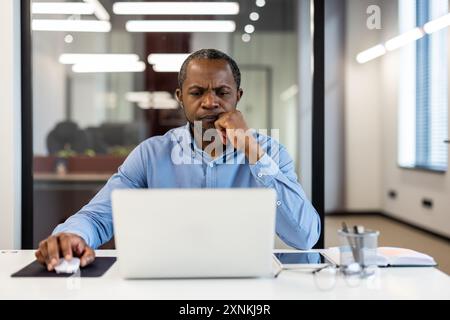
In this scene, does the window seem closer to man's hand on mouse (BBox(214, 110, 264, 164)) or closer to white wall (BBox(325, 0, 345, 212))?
white wall (BBox(325, 0, 345, 212))

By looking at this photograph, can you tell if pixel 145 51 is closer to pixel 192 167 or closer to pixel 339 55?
pixel 192 167

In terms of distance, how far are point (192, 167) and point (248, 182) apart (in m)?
0.23

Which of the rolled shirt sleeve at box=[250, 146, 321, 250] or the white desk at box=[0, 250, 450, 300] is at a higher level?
the rolled shirt sleeve at box=[250, 146, 321, 250]

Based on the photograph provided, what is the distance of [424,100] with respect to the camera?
539 cm

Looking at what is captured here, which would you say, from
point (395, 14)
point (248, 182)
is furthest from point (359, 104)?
point (248, 182)

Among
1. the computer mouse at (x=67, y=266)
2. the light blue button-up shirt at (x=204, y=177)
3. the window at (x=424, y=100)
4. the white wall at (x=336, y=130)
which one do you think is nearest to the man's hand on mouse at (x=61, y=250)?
the computer mouse at (x=67, y=266)

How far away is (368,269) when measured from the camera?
55.2 inches

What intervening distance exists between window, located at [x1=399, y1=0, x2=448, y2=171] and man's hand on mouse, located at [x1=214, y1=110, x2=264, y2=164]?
8.73 ft

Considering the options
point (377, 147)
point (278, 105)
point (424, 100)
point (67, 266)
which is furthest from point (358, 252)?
point (377, 147)

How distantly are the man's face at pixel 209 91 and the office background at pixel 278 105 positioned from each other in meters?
1.07

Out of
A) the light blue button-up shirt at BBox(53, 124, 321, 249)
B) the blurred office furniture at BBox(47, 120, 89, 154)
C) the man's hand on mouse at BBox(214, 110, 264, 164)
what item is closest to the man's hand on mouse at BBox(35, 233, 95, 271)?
the light blue button-up shirt at BBox(53, 124, 321, 249)

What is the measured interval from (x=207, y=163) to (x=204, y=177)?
6cm

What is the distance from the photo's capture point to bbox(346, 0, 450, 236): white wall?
17.7 ft
